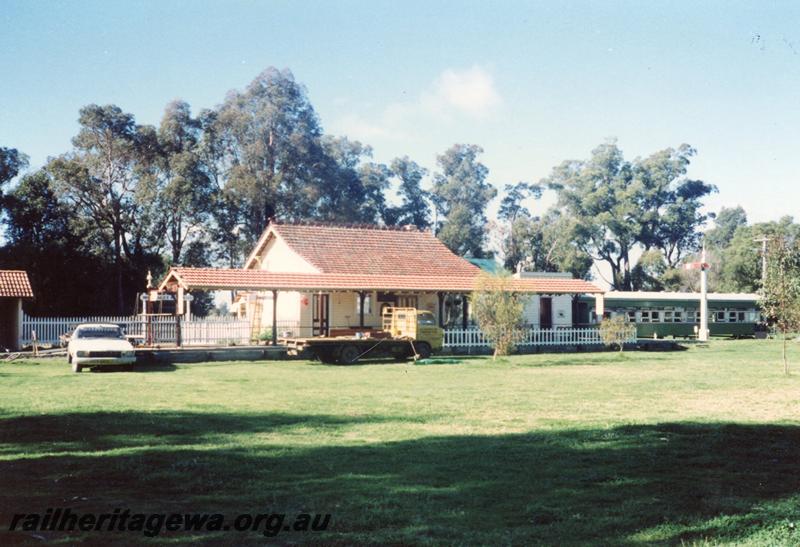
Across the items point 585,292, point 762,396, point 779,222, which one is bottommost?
point 762,396

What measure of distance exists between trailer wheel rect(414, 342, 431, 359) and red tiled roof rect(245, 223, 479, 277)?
799 cm

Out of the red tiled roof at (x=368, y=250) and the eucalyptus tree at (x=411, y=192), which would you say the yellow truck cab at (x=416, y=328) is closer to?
the red tiled roof at (x=368, y=250)

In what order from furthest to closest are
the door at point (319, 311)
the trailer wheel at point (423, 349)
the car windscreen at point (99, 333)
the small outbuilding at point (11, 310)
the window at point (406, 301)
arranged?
the window at point (406, 301)
the door at point (319, 311)
the small outbuilding at point (11, 310)
the trailer wheel at point (423, 349)
the car windscreen at point (99, 333)

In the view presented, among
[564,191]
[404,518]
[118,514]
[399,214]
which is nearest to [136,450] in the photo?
[118,514]

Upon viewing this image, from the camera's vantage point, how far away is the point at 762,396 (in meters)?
15.7

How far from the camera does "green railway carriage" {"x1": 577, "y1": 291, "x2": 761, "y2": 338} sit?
47.2 meters

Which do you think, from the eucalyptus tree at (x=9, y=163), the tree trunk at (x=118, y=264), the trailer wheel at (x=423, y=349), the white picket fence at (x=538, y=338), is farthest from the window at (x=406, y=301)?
the eucalyptus tree at (x=9, y=163)

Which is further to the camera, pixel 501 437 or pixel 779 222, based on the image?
pixel 779 222

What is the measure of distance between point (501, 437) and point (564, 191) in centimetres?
6214

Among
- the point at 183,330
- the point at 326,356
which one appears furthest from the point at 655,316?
the point at 183,330

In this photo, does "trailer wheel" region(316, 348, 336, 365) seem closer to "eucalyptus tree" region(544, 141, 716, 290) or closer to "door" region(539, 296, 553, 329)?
"door" region(539, 296, 553, 329)

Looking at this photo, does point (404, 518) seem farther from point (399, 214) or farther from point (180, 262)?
point (399, 214)

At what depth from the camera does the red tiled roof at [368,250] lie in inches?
1409

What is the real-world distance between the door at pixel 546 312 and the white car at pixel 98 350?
23770mm
